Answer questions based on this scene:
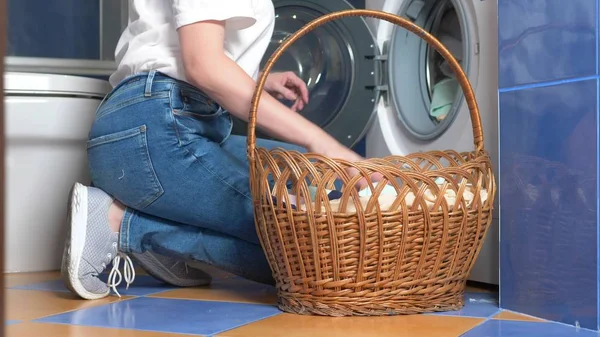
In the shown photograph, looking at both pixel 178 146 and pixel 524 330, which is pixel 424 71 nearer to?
pixel 178 146

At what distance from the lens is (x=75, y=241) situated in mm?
1532

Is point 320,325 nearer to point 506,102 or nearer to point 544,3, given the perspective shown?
point 506,102

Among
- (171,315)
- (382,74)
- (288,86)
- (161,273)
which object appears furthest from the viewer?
(382,74)

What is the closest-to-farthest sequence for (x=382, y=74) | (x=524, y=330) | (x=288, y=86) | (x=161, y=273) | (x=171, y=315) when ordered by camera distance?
(x=524, y=330) < (x=171, y=315) < (x=161, y=273) < (x=288, y=86) < (x=382, y=74)

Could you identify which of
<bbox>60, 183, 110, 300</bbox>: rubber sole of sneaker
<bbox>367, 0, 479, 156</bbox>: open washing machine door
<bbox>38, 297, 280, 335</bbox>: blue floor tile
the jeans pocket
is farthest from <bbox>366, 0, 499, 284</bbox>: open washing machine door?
<bbox>60, 183, 110, 300</bbox>: rubber sole of sneaker

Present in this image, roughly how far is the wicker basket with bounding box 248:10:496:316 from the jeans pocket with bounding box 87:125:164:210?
247mm

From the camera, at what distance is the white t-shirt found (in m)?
1.51

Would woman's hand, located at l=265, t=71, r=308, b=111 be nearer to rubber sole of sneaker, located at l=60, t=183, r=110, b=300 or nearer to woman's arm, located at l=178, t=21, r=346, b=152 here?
woman's arm, located at l=178, t=21, r=346, b=152

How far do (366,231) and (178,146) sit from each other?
43 centimetres

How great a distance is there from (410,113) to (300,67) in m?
0.38

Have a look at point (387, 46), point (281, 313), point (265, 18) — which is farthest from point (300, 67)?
point (281, 313)

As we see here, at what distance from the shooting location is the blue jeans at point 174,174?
1510 millimetres

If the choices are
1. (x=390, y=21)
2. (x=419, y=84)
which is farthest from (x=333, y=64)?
(x=390, y=21)

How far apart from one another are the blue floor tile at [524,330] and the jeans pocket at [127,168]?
66 cm
